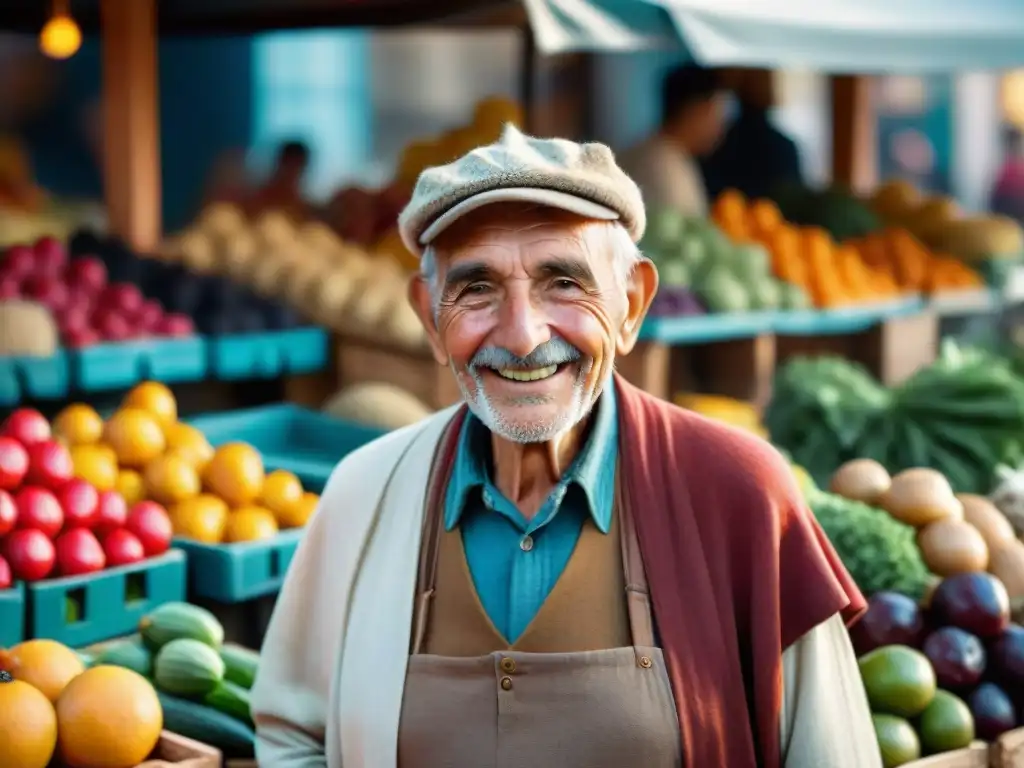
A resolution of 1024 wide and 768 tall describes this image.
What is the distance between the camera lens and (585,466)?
2.32 meters

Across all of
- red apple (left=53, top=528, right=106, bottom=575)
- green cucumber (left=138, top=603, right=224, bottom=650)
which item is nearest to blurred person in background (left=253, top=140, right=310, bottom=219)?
red apple (left=53, top=528, right=106, bottom=575)

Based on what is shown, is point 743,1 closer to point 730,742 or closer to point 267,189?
point 730,742

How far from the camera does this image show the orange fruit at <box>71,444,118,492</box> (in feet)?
13.0

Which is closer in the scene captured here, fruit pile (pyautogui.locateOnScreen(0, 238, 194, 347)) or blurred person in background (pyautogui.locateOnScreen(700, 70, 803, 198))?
fruit pile (pyautogui.locateOnScreen(0, 238, 194, 347))

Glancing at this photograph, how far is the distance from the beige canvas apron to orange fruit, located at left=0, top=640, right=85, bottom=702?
936mm

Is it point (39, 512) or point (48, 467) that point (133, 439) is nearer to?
point (48, 467)

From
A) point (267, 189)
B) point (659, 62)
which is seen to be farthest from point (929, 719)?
point (659, 62)

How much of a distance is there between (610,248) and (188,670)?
1465mm

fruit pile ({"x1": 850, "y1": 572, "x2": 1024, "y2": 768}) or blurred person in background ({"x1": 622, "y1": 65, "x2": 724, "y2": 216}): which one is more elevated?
blurred person in background ({"x1": 622, "y1": 65, "x2": 724, "y2": 216})

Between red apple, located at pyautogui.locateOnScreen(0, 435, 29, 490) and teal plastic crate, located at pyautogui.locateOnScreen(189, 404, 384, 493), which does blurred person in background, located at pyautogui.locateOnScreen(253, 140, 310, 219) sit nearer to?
teal plastic crate, located at pyautogui.locateOnScreen(189, 404, 384, 493)

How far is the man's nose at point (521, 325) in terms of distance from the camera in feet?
7.27

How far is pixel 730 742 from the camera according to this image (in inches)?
88.3

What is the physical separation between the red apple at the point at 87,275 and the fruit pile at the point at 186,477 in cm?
136

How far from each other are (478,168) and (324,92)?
13.0 metres
